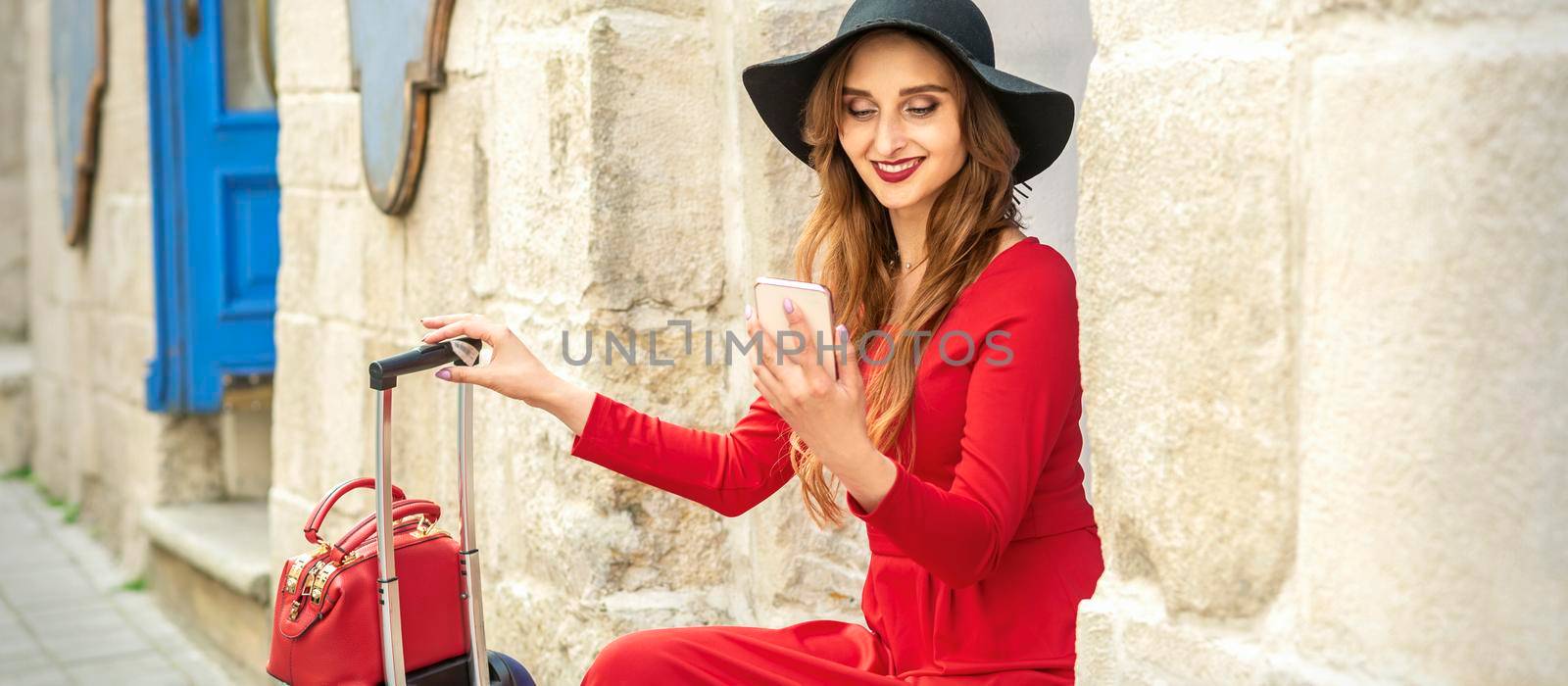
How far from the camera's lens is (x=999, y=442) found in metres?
1.86

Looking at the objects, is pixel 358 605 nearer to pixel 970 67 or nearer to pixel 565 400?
pixel 565 400

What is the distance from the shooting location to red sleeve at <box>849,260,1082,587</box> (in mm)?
1781

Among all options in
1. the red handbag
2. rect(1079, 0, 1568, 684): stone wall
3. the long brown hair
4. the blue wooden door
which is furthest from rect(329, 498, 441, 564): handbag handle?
the blue wooden door

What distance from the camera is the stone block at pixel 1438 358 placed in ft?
4.04

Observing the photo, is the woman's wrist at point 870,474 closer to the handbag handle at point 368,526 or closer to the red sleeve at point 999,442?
the red sleeve at point 999,442

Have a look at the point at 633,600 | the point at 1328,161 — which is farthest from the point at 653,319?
the point at 1328,161

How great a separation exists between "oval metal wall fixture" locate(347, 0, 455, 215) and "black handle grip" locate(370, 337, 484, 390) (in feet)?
4.02

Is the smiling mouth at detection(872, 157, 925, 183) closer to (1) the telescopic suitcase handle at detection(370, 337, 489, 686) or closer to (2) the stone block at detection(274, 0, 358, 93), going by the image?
(1) the telescopic suitcase handle at detection(370, 337, 489, 686)

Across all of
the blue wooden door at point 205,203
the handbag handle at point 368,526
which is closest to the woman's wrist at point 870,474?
the handbag handle at point 368,526

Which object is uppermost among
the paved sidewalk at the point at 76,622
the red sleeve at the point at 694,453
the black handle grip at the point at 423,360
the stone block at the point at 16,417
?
the black handle grip at the point at 423,360

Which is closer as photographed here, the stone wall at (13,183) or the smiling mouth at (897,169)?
the smiling mouth at (897,169)

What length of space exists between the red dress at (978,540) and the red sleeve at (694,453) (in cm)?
22

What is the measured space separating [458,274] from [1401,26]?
2306 millimetres

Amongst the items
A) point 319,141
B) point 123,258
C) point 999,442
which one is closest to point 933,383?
point 999,442
